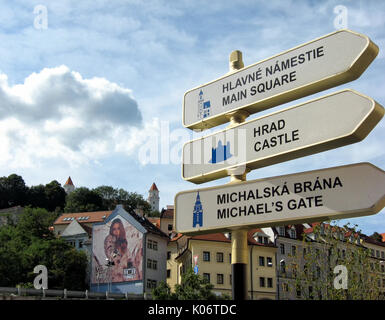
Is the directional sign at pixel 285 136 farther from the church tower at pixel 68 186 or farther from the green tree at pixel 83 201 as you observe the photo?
the church tower at pixel 68 186

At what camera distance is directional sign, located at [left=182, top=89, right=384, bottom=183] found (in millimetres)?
5410

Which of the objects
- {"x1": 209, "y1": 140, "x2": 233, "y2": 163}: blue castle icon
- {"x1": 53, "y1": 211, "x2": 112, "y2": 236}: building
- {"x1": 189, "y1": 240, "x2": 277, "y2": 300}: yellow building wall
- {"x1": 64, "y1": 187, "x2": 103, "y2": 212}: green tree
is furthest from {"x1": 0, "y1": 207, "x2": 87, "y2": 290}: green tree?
{"x1": 209, "y1": 140, "x2": 233, "y2": 163}: blue castle icon

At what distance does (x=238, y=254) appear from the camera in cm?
634

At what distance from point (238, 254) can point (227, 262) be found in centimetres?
5769

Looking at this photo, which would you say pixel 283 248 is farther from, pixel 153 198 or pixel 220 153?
pixel 153 198

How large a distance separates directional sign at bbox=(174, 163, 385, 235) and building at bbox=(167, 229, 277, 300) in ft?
177

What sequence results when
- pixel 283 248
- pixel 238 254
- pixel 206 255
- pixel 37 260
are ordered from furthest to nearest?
1. pixel 283 248
2. pixel 37 260
3. pixel 206 255
4. pixel 238 254

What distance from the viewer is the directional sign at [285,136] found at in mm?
5410

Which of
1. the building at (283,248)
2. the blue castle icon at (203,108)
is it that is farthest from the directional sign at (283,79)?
the building at (283,248)

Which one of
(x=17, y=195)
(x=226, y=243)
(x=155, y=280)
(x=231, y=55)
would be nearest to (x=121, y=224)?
(x=155, y=280)

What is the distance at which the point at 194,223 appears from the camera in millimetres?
6641

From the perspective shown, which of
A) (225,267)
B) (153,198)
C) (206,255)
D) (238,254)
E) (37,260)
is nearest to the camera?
(238,254)

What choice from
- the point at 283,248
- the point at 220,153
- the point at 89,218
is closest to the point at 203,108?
the point at 220,153
